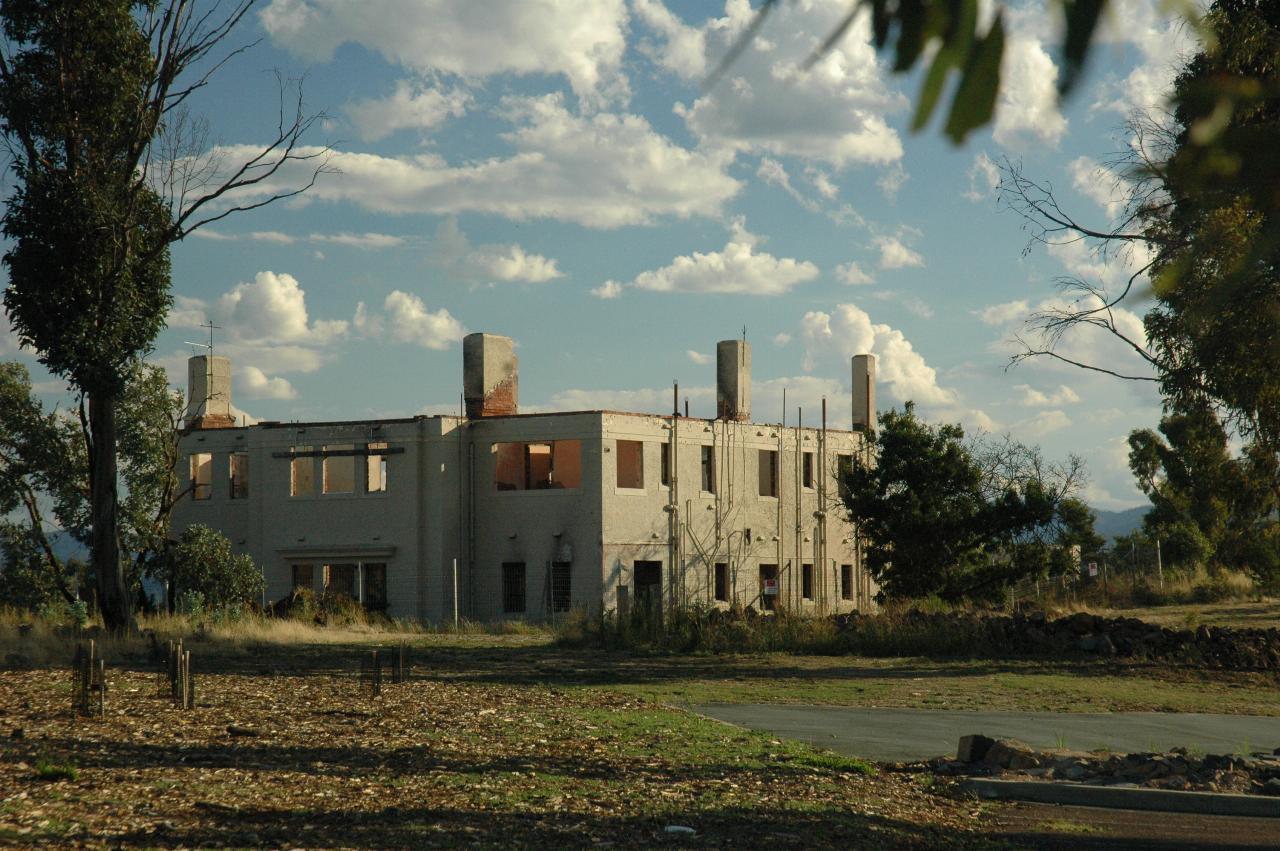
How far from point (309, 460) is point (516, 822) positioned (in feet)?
143

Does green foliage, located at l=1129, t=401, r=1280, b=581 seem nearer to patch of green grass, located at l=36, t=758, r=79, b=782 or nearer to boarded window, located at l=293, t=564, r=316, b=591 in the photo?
boarded window, located at l=293, t=564, r=316, b=591

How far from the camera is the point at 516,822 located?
784 centimetres

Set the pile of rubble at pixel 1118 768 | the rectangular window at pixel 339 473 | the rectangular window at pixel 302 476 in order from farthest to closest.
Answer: the rectangular window at pixel 339 473 → the rectangular window at pixel 302 476 → the pile of rubble at pixel 1118 768

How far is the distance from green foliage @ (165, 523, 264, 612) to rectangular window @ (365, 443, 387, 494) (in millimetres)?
12064

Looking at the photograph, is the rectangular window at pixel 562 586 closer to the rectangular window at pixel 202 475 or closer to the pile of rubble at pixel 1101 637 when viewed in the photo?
the rectangular window at pixel 202 475

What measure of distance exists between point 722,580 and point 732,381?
7.29 metres

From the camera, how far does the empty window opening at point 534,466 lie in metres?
48.0

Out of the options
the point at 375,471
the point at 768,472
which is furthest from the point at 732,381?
the point at 375,471

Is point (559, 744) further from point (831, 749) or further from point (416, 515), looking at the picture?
point (416, 515)

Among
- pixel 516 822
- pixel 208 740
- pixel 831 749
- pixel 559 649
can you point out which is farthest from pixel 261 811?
pixel 559 649

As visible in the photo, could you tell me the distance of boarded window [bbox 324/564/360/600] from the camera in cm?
4778

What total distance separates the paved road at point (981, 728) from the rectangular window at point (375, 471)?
33.0 m

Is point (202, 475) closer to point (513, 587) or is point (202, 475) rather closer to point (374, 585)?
point (374, 585)

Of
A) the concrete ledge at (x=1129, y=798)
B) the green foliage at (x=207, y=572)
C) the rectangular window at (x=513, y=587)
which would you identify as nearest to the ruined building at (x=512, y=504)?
the rectangular window at (x=513, y=587)
